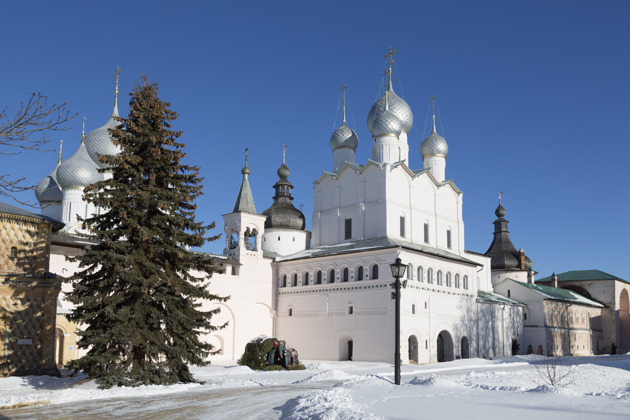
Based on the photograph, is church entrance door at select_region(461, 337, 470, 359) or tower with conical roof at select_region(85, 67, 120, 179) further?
tower with conical roof at select_region(85, 67, 120, 179)

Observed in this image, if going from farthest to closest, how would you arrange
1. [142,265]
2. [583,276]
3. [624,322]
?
[583,276] < [624,322] < [142,265]

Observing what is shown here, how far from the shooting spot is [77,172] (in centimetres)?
3547

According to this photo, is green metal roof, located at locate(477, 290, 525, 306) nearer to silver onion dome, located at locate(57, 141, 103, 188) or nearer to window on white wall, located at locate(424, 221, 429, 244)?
window on white wall, located at locate(424, 221, 429, 244)

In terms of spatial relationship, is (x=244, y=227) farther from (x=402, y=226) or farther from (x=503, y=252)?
(x=503, y=252)

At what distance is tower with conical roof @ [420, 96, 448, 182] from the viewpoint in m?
41.4

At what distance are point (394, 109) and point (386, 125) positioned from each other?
6.15ft

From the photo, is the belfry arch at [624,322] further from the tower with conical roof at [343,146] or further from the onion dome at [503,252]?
the tower with conical roof at [343,146]

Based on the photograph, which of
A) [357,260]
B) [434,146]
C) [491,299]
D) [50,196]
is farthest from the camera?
[434,146]

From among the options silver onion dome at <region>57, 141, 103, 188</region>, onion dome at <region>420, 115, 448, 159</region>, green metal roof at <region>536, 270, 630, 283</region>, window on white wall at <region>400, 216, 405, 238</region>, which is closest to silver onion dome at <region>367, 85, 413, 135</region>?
onion dome at <region>420, 115, 448, 159</region>

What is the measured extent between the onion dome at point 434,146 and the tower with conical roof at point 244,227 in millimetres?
12607

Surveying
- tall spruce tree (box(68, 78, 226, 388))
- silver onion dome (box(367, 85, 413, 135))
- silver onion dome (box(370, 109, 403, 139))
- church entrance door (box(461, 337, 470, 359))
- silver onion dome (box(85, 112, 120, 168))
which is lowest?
church entrance door (box(461, 337, 470, 359))

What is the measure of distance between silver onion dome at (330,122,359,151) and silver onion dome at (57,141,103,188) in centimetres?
1434

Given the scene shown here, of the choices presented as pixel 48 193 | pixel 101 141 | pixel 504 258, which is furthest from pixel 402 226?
pixel 504 258

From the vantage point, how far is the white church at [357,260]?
104 ft
